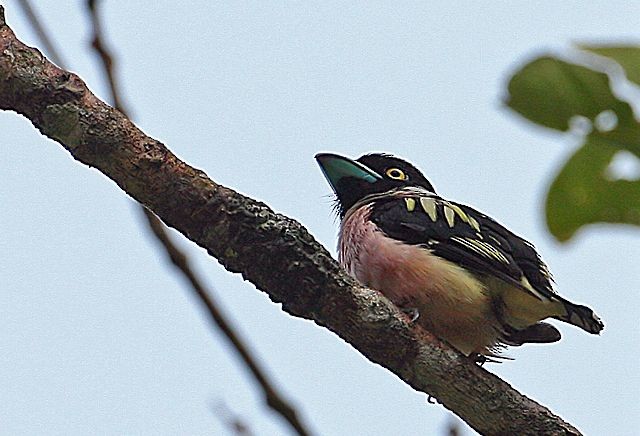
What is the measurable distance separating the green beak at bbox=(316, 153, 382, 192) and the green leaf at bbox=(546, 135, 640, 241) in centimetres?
174

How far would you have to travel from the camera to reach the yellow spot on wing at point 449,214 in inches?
142

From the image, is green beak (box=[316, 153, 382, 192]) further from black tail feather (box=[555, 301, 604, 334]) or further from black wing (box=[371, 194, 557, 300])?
black tail feather (box=[555, 301, 604, 334])

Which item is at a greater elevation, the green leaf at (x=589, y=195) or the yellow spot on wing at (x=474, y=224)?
the yellow spot on wing at (x=474, y=224)

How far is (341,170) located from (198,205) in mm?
1888

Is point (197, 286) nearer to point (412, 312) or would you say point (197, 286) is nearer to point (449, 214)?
point (412, 312)

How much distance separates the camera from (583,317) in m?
3.25

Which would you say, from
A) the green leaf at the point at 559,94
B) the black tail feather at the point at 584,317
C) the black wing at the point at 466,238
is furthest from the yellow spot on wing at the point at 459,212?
the green leaf at the point at 559,94

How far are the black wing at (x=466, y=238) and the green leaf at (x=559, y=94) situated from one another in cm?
128

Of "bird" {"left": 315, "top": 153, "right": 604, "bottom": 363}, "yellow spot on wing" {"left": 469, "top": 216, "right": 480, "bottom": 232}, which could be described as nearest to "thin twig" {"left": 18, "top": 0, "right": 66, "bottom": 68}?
"bird" {"left": 315, "top": 153, "right": 604, "bottom": 363}

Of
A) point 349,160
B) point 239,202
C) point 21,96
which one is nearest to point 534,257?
point 349,160

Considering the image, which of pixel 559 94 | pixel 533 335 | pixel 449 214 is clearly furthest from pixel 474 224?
pixel 559 94

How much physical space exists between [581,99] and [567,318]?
1.41m

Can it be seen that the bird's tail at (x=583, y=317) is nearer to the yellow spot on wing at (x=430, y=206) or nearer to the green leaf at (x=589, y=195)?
the yellow spot on wing at (x=430, y=206)

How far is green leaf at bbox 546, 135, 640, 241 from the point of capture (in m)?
2.04
